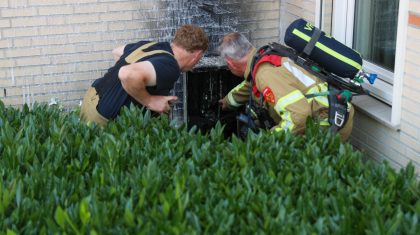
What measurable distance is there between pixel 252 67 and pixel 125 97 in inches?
34.9

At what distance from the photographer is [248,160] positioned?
3.90 meters

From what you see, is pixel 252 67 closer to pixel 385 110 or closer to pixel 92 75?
pixel 385 110

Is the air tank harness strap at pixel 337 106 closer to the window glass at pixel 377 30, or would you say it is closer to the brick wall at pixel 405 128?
the brick wall at pixel 405 128

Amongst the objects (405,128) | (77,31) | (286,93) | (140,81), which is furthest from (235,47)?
(77,31)

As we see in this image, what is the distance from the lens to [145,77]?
17.3ft

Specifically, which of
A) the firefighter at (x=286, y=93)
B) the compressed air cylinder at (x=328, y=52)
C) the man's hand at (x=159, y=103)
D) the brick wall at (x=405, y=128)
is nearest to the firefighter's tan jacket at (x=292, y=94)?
the firefighter at (x=286, y=93)

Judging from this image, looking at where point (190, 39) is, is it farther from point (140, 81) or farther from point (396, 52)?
point (396, 52)

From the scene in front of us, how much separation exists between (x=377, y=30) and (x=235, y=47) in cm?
103

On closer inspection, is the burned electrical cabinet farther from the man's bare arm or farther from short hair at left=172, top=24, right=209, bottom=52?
the man's bare arm

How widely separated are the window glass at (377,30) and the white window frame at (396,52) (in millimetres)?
46

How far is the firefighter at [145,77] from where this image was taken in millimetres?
5266

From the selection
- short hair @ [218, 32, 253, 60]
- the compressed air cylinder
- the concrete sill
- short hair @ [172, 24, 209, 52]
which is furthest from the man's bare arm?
the concrete sill

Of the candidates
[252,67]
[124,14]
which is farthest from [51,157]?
[124,14]

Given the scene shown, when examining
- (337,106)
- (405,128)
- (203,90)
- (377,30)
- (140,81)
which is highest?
(377,30)
